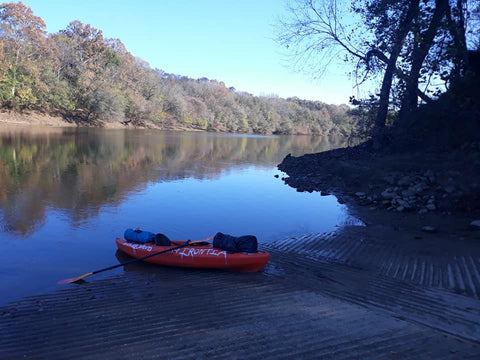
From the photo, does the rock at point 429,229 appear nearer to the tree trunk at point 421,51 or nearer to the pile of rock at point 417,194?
the pile of rock at point 417,194

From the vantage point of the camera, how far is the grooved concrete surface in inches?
167

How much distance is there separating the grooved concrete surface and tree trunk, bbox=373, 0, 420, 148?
10.3 m

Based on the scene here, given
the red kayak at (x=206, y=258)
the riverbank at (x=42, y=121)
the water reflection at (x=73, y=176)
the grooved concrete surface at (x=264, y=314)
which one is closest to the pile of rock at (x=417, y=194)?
the grooved concrete surface at (x=264, y=314)

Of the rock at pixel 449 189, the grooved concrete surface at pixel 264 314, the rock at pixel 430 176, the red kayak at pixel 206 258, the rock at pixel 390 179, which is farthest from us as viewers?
the rock at pixel 390 179

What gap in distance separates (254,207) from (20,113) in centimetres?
4888

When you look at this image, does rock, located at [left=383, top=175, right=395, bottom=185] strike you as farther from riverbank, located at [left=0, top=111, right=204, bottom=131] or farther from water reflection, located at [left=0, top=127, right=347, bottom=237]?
riverbank, located at [left=0, top=111, right=204, bottom=131]

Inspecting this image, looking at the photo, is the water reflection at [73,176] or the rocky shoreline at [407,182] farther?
the rocky shoreline at [407,182]

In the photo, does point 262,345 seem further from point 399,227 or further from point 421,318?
point 399,227

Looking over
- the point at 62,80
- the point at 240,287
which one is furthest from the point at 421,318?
the point at 62,80

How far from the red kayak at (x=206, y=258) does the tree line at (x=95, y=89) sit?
46.1 feet

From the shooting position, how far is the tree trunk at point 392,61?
14.6m

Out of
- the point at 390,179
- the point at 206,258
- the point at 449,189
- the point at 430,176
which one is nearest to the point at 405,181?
the point at 390,179

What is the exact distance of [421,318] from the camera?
201 inches

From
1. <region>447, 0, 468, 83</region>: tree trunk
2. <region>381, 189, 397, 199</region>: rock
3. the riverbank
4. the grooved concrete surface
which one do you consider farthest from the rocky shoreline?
the riverbank
